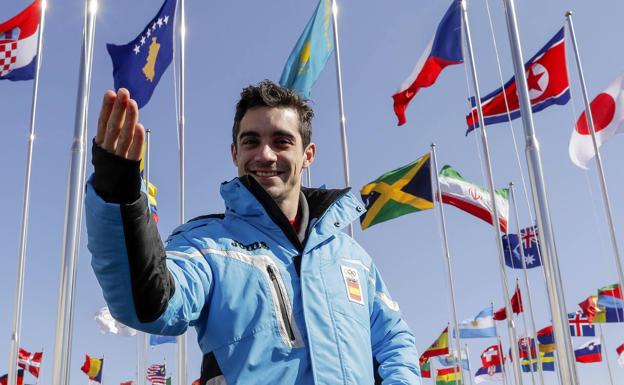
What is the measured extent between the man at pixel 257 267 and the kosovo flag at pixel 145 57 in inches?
293

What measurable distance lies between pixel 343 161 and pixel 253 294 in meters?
6.69

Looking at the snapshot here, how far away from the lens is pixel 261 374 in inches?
78.0

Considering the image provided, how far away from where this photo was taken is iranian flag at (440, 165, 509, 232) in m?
14.1

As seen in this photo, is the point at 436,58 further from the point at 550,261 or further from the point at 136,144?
the point at 136,144

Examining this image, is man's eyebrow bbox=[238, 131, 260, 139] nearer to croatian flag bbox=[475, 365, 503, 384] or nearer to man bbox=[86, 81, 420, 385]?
man bbox=[86, 81, 420, 385]

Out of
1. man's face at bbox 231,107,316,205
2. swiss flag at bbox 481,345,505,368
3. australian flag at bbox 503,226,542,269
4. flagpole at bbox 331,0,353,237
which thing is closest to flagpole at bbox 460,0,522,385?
flagpole at bbox 331,0,353,237

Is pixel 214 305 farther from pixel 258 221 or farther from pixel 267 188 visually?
pixel 267 188

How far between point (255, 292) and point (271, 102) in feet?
2.97

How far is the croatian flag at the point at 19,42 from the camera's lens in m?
12.1

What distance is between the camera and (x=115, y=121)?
1.45m

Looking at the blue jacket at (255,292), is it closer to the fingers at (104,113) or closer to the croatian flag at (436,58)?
the fingers at (104,113)

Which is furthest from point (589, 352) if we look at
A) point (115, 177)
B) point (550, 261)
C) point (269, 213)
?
point (115, 177)

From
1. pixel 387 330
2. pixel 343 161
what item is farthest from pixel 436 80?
pixel 387 330

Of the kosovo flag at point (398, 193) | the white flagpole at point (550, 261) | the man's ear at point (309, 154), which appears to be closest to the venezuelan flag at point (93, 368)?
the kosovo flag at point (398, 193)
